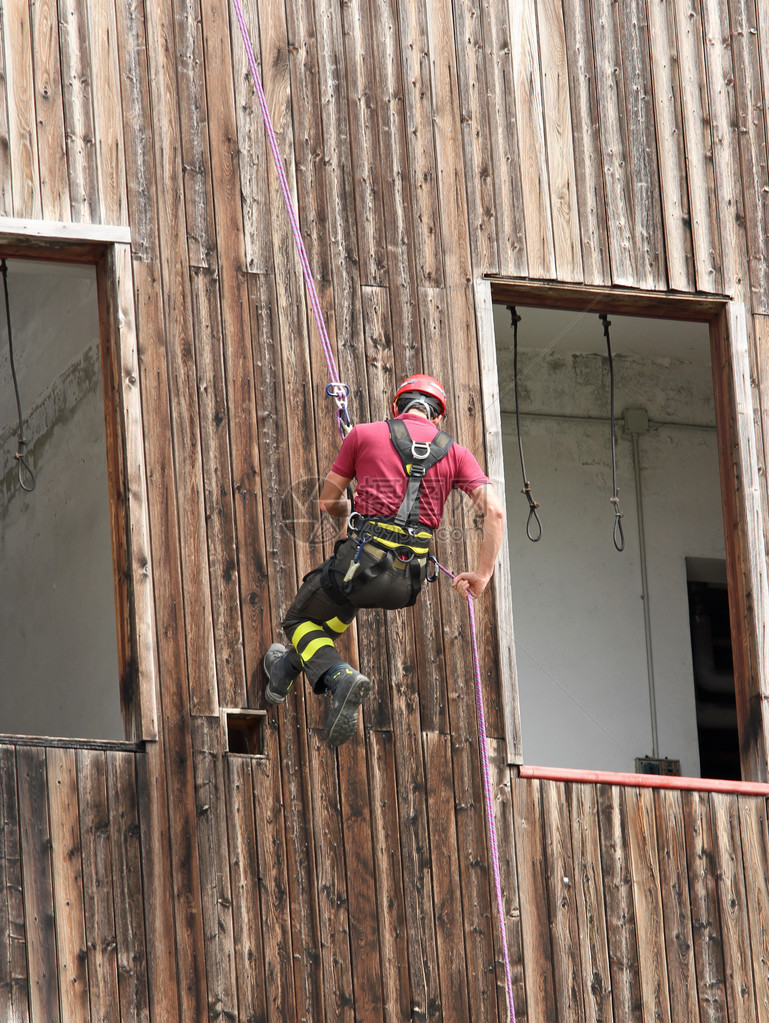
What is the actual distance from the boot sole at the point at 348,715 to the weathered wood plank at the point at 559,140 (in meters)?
3.08

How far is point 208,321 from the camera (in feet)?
30.3

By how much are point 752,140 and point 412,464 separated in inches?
152

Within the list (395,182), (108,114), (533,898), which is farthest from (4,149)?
(533,898)

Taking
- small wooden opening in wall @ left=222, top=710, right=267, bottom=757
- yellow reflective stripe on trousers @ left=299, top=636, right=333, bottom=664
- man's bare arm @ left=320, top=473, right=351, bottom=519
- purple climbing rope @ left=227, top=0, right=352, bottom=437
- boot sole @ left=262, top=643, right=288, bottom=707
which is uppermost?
purple climbing rope @ left=227, top=0, right=352, bottom=437

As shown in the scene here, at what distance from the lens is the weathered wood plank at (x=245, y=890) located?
850 cm

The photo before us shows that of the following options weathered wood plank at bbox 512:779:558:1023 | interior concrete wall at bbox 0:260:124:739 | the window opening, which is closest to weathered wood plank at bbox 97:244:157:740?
weathered wood plank at bbox 512:779:558:1023

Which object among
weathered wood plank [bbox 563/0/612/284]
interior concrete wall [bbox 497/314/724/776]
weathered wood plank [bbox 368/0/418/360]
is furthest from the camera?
interior concrete wall [bbox 497/314/724/776]

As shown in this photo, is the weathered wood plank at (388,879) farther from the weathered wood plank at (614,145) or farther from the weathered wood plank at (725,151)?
the weathered wood plank at (725,151)

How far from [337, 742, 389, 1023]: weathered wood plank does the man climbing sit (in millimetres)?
612

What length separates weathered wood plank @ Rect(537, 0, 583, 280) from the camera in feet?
33.4

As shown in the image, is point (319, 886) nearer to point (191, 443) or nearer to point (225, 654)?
point (225, 654)

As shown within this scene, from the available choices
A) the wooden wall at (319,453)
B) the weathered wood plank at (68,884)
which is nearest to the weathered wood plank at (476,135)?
the wooden wall at (319,453)

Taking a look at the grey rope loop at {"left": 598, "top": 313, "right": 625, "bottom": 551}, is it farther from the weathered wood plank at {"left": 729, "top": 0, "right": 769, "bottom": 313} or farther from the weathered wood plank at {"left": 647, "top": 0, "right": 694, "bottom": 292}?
the weathered wood plank at {"left": 729, "top": 0, "right": 769, "bottom": 313}

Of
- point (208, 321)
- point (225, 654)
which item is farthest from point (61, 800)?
point (208, 321)
